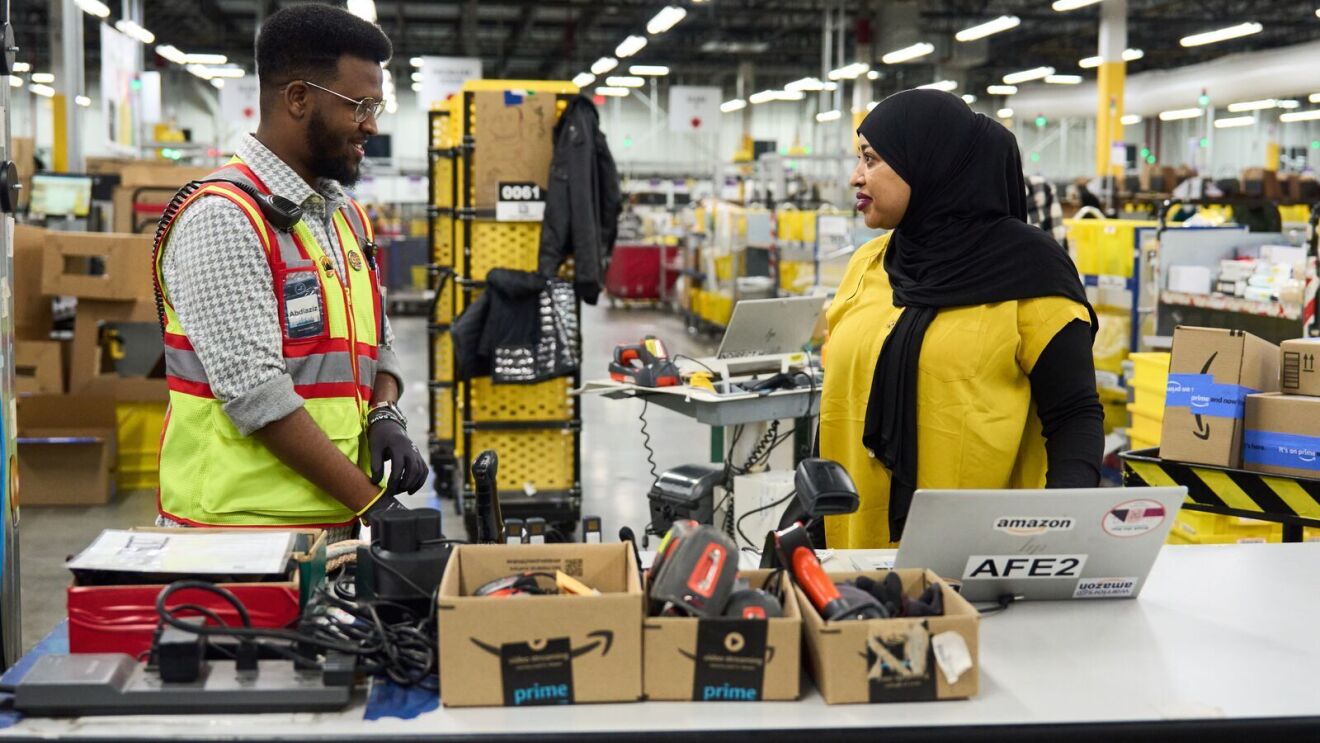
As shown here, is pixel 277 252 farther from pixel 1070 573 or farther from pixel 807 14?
pixel 807 14

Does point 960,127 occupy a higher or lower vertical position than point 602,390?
higher

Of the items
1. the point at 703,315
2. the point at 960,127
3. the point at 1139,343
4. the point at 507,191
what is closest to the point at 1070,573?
the point at 960,127

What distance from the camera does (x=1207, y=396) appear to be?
125 inches

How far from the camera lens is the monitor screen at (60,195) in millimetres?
7664

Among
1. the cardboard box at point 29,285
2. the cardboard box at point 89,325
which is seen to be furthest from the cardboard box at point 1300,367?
the cardboard box at point 29,285

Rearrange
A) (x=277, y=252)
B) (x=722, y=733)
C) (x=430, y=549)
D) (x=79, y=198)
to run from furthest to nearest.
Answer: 1. (x=79, y=198)
2. (x=277, y=252)
3. (x=430, y=549)
4. (x=722, y=733)

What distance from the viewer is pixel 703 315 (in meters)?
→ 13.5

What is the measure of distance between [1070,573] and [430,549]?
0.89 meters

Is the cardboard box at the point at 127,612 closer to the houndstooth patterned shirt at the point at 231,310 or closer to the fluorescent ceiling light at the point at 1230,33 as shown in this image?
the houndstooth patterned shirt at the point at 231,310

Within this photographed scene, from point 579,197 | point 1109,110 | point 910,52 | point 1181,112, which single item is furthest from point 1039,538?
point 1181,112

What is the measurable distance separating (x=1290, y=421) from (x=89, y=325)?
207 inches

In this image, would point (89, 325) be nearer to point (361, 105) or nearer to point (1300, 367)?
point (361, 105)

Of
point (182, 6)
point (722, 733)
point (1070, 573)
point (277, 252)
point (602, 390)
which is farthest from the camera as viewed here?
point (182, 6)

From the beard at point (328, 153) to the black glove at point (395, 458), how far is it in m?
0.40
